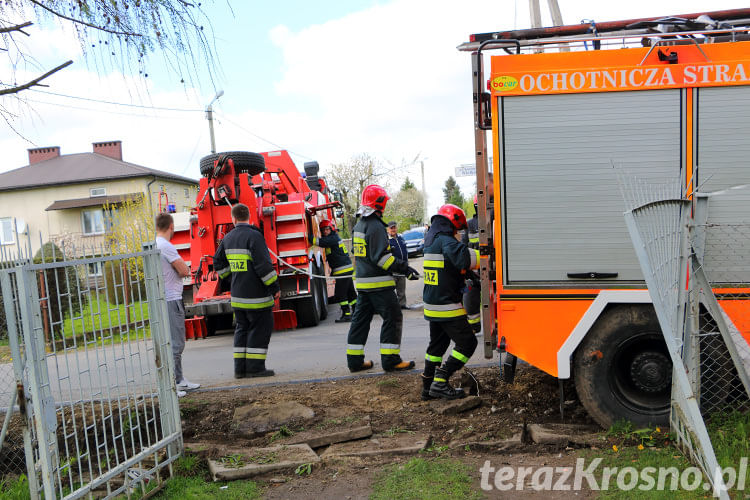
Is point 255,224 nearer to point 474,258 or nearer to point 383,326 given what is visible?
point 383,326

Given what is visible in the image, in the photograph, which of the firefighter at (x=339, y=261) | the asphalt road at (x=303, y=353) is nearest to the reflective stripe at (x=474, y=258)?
the asphalt road at (x=303, y=353)

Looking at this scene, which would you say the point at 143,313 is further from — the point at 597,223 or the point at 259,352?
the point at 597,223

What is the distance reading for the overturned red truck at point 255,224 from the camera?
9.93 metres

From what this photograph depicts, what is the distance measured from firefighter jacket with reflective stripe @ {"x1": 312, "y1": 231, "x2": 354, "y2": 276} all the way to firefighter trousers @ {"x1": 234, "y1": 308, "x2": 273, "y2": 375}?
384 centimetres

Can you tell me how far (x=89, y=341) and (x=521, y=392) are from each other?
11.7 ft

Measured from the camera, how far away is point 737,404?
436cm

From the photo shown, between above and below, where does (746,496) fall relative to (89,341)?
below

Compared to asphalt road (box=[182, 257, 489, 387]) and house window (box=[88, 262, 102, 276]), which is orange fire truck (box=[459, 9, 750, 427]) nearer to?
asphalt road (box=[182, 257, 489, 387])

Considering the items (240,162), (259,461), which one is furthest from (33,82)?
(240,162)

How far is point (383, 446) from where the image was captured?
4.45 m

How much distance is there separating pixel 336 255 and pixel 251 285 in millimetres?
4076

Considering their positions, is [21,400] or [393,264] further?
[393,264]

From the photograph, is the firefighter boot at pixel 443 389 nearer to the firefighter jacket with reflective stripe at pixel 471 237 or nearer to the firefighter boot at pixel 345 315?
the firefighter jacket with reflective stripe at pixel 471 237

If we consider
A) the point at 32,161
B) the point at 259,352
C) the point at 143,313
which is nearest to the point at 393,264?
the point at 259,352
